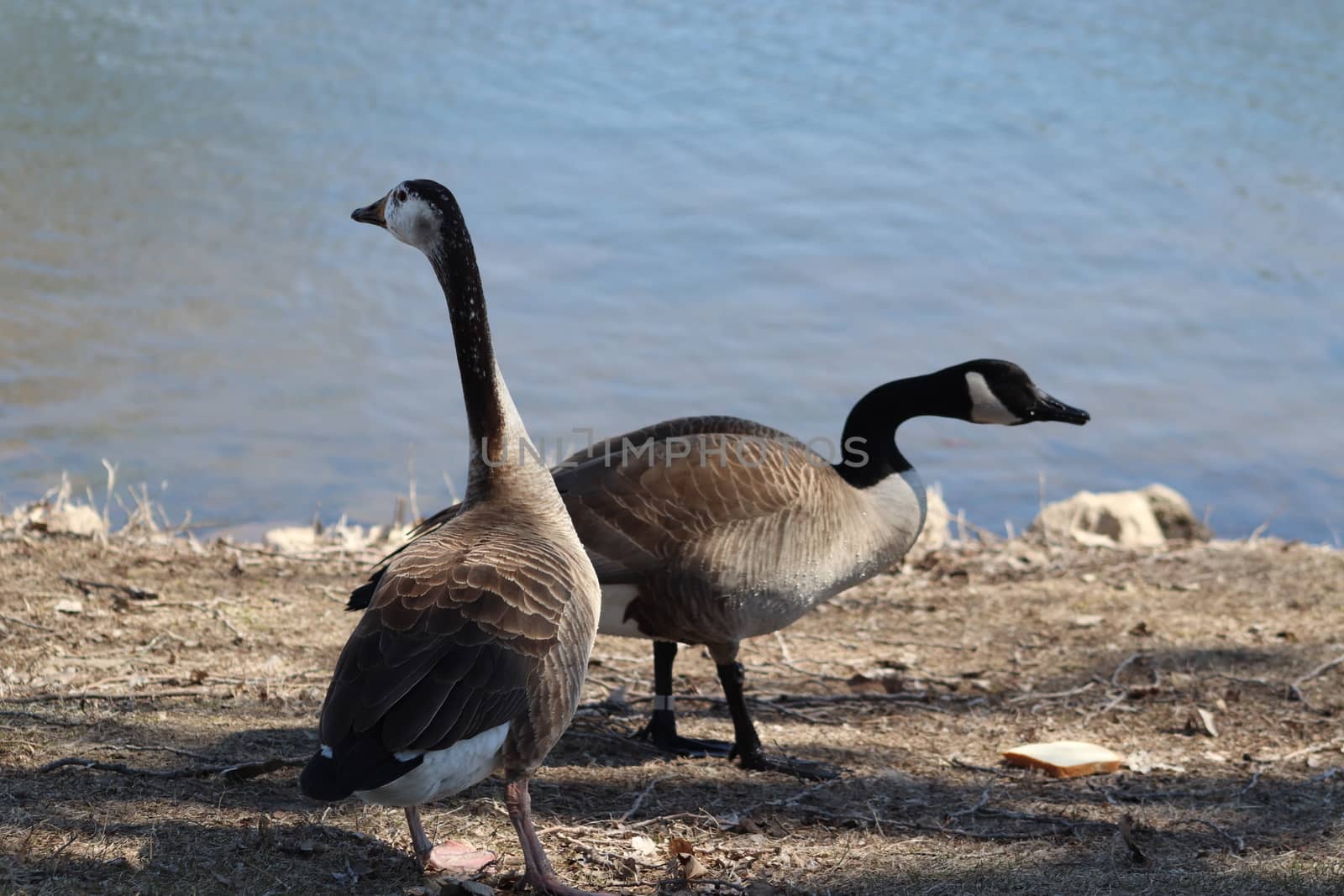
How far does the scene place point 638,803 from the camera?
4418mm

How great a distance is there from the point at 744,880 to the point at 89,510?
4826 millimetres

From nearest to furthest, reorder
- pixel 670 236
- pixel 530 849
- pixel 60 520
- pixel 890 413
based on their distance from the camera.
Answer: pixel 530 849, pixel 890 413, pixel 60 520, pixel 670 236

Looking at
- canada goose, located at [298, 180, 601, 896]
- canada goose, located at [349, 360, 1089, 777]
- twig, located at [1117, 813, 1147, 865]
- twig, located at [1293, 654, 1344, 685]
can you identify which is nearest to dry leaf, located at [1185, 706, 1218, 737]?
twig, located at [1293, 654, 1344, 685]

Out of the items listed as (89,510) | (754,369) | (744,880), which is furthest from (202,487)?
(744,880)

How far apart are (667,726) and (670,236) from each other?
973 cm

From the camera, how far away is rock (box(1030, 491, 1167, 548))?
859 cm

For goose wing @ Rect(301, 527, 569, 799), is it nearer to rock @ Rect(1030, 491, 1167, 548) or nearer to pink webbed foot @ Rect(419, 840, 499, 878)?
pink webbed foot @ Rect(419, 840, 499, 878)

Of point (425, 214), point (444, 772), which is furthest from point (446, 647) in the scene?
point (425, 214)

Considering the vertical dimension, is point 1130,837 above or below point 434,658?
below

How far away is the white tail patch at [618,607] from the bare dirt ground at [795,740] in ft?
1.55

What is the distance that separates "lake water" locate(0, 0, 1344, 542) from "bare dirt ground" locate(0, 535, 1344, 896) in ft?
8.64

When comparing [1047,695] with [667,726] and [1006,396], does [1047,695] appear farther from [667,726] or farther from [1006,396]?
[667,726]

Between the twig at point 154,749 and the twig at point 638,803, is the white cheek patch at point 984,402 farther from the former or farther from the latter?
the twig at point 154,749

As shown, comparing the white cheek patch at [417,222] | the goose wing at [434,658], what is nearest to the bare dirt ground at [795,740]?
the goose wing at [434,658]
